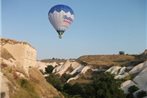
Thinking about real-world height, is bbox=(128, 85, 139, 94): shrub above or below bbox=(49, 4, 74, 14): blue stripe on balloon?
below

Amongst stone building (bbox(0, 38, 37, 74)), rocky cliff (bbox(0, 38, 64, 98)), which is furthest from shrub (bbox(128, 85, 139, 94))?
stone building (bbox(0, 38, 37, 74))

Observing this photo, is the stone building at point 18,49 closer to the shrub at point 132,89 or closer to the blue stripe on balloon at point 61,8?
the blue stripe on balloon at point 61,8

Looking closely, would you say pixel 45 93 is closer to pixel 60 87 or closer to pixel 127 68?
pixel 60 87

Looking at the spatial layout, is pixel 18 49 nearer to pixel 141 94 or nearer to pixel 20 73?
pixel 20 73

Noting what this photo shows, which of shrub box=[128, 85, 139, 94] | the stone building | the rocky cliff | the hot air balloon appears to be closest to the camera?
the rocky cliff

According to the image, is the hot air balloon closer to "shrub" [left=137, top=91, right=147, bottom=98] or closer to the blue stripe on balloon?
the blue stripe on balloon

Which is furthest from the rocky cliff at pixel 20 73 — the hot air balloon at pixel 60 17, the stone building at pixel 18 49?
the hot air balloon at pixel 60 17

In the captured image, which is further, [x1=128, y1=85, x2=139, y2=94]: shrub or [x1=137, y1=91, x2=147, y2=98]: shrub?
[x1=128, y1=85, x2=139, y2=94]: shrub

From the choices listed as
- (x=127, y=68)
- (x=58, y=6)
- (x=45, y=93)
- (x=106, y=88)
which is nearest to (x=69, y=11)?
(x=58, y=6)

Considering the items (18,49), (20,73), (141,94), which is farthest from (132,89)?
(20,73)
